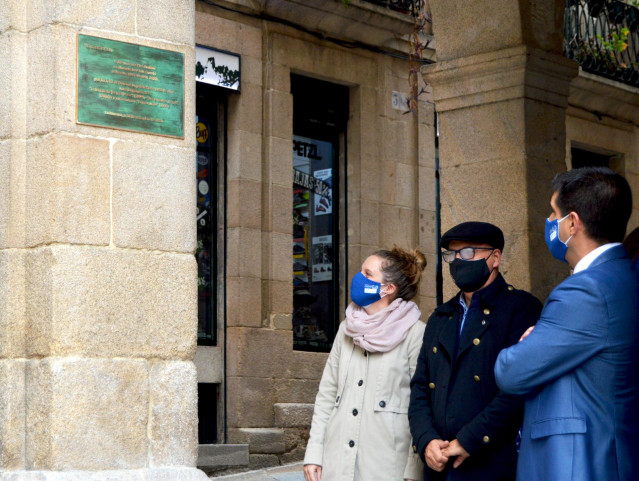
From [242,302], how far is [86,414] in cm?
669

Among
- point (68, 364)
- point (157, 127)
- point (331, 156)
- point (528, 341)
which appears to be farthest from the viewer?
point (331, 156)

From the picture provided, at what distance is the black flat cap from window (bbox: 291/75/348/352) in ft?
24.6

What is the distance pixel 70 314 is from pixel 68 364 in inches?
7.6

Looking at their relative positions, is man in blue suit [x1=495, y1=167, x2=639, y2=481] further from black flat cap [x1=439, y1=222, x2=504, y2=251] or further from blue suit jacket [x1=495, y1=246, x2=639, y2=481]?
black flat cap [x1=439, y1=222, x2=504, y2=251]

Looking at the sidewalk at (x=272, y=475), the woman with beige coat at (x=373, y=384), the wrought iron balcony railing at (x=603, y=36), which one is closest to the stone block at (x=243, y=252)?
the sidewalk at (x=272, y=475)

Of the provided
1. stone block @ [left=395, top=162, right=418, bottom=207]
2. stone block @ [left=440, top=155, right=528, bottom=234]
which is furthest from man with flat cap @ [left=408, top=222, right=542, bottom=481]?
stone block @ [left=395, top=162, right=418, bottom=207]

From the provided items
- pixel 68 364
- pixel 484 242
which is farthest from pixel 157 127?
pixel 484 242

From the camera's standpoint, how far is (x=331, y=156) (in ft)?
42.5

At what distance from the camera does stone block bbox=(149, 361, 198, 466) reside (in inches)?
196

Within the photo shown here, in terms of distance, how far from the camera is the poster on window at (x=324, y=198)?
1276 centimetres

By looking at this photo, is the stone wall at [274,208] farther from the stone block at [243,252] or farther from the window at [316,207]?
the window at [316,207]

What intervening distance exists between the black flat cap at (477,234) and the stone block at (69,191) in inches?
54.8

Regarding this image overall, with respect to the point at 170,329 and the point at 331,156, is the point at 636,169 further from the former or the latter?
the point at 170,329

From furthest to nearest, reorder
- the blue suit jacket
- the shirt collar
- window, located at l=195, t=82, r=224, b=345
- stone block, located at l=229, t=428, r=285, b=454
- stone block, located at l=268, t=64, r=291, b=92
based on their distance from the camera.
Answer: stone block, located at l=268, t=64, r=291, b=92
window, located at l=195, t=82, r=224, b=345
stone block, located at l=229, t=428, r=285, b=454
the shirt collar
the blue suit jacket
